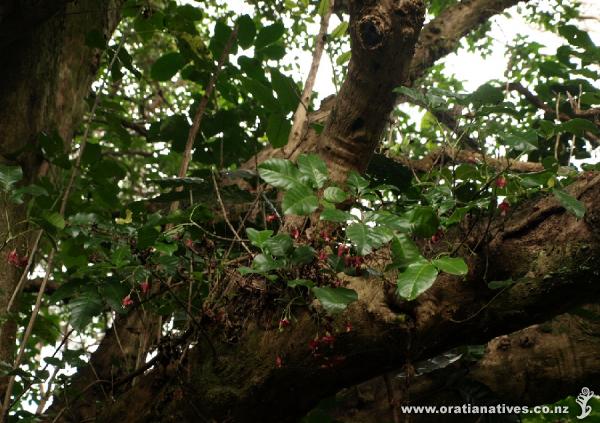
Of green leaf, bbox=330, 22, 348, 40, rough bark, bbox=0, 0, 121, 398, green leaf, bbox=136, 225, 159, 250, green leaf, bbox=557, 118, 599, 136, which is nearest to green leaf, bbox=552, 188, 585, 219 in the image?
green leaf, bbox=557, 118, 599, 136

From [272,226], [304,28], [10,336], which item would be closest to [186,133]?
[272,226]

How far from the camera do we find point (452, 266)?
1.14 metres

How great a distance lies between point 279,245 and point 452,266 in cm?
39

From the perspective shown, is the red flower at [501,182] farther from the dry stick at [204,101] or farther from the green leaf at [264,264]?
the dry stick at [204,101]

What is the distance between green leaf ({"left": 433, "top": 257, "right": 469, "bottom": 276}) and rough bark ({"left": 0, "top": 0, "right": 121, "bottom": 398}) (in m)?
1.51

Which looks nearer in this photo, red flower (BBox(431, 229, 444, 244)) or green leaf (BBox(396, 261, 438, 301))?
green leaf (BBox(396, 261, 438, 301))

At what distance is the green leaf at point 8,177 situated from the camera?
59.1 inches

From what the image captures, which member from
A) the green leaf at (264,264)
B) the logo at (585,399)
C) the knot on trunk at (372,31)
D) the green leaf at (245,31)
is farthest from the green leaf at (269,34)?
the logo at (585,399)

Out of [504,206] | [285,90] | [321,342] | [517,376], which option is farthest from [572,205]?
[285,90]

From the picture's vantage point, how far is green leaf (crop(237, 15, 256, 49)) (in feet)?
6.31

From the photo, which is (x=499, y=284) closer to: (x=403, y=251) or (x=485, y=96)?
(x=403, y=251)

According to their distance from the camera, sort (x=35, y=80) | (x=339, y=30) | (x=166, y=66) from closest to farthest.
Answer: (x=166, y=66) → (x=35, y=80) → (x=339, y=30)

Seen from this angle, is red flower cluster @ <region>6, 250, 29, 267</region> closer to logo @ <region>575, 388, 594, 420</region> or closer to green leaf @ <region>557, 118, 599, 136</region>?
green leaf @ <region>557, 118, 599, 136</region>

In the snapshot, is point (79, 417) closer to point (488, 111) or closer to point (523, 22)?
point (488, 111)
